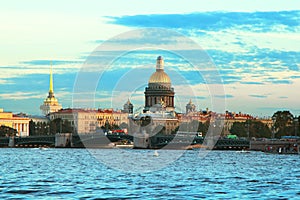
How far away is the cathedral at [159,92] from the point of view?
184 metres

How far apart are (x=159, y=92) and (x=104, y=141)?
56859mm

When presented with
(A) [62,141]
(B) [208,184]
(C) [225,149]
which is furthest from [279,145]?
(B) [208,184]

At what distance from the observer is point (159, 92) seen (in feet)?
606

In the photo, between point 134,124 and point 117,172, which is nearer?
point 117,172

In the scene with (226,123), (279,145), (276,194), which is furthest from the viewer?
(226,123)

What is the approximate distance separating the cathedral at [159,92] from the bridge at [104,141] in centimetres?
4799

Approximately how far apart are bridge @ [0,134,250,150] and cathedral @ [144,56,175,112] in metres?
48.0

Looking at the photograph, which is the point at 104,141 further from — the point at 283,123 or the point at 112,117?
the point at 112,117

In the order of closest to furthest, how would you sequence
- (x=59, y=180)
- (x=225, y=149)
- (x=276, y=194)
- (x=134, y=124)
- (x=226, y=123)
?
(x=276, y=194) < (x=59, y=180) < (x=225, y=149) < (x=134, y=124) < (x=226, y=123)

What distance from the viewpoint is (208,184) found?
144 feet

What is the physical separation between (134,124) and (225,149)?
3976 cm

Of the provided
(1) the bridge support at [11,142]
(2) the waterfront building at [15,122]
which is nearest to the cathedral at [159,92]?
(2) the waterfront building at [15,122]

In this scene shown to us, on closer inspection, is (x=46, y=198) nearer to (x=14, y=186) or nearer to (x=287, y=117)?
(x=14, y=186)

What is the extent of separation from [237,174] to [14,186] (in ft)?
48.8
